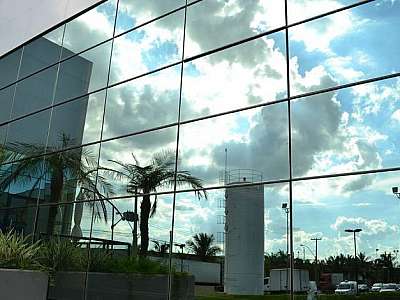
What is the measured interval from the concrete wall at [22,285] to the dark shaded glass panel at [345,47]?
6.56m

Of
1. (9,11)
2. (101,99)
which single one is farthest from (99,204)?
(9,11)

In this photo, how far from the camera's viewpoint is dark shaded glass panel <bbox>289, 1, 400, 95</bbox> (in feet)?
26.0


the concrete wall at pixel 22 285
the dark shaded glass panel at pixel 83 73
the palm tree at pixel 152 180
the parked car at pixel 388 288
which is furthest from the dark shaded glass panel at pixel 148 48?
the parked car at pixel 388 288

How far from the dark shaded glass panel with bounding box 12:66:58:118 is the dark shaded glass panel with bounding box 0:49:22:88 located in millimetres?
790

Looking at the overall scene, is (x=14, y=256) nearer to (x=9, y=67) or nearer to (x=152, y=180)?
(x=152, y=180)

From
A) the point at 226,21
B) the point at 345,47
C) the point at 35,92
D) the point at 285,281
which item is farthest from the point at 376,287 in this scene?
the point at 35,92

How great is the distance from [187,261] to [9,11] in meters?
12.5

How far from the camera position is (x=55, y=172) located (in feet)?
44.0

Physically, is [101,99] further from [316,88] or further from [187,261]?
[316,88]

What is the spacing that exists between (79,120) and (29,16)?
558 centimetres

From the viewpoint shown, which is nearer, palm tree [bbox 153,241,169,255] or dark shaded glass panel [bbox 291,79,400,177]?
dark shaded glass panel [bbox 291,79,400,177]

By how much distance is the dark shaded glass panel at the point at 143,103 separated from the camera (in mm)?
10734

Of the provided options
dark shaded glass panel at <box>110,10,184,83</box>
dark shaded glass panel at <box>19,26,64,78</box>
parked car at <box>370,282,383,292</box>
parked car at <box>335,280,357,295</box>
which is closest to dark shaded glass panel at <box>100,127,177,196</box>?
dark shaded glass panel at <box>110,10,184,83</box>

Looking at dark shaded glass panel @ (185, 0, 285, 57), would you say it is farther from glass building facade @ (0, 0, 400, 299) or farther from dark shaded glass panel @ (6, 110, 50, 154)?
dark shaded glass panel @ (6, 110, 50, 154)
